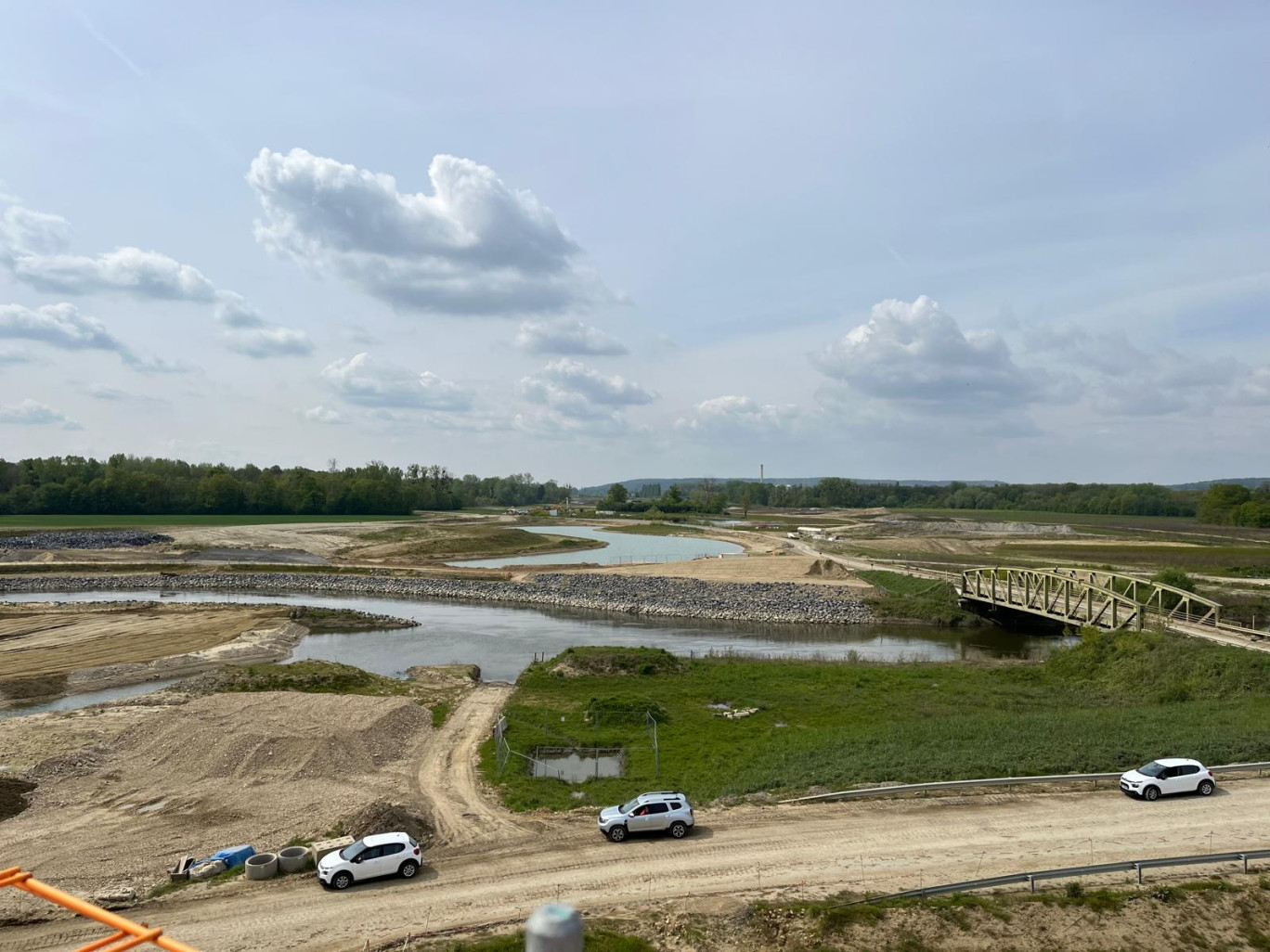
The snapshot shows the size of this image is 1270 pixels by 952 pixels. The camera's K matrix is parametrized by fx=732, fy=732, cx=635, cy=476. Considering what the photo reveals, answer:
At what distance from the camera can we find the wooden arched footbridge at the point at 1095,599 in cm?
4462

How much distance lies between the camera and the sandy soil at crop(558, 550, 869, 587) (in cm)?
8675

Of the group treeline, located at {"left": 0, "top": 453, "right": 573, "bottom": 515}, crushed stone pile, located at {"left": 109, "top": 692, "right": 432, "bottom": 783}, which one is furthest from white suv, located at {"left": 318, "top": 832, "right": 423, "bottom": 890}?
treeline, located at {"left": 0, "top": 453, "right": 573, "bottom": 515}

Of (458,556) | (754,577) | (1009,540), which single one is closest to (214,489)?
(458,556)

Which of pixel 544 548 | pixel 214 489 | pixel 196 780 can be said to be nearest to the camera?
pixel 196 780

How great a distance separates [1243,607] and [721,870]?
2149 inches

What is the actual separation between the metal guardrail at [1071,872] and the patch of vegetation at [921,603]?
49.4m

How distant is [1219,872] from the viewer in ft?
57.2

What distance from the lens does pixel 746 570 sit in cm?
9506

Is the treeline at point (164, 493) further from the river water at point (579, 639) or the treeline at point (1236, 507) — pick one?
the treeline at point (1236, 507)

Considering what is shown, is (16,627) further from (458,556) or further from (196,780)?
(458,556)

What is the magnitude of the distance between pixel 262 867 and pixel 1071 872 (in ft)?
64.8

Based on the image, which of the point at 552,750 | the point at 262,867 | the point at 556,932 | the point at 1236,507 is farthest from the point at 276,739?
the point at 1236,507

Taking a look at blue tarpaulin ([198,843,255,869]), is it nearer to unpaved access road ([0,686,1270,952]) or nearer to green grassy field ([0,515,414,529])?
unpaved access road ([0,686,1270,952])

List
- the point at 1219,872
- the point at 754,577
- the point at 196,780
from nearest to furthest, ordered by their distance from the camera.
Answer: the point at 1219,872, the point at 196,780, the point at 754,577
